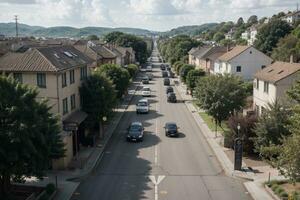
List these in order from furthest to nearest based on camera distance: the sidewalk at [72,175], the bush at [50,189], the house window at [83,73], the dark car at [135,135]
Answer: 1. the house window at [83,73]
2. the dark car at [135,135]
3. the sidewalk at [72,175]
4. the bush at [50,189]

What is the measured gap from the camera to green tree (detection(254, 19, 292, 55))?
110875 mm

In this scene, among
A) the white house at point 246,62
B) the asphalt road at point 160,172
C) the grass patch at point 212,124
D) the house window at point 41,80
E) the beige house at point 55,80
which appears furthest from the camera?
the white house at point 246,62

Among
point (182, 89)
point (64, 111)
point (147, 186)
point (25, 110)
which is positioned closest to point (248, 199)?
point (147, 186)

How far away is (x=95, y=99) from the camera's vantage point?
40.6 m

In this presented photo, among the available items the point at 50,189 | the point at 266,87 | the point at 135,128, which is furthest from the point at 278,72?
the point at 50,189

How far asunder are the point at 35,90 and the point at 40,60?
1237 centimetres

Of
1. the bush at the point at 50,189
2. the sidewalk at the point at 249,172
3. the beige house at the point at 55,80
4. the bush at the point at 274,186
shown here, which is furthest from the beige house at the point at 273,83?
the bush at the point at 50,189

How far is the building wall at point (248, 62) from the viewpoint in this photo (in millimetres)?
66188

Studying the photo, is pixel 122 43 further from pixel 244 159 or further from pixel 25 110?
pixel 25 110

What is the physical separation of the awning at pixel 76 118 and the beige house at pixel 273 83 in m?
Answer: 16.5

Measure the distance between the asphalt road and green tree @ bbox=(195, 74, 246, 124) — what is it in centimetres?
340

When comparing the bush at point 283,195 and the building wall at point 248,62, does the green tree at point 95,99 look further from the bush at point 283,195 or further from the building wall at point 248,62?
the building wall at point 248,62

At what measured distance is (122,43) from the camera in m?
148

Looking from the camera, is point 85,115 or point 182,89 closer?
point 85,115
